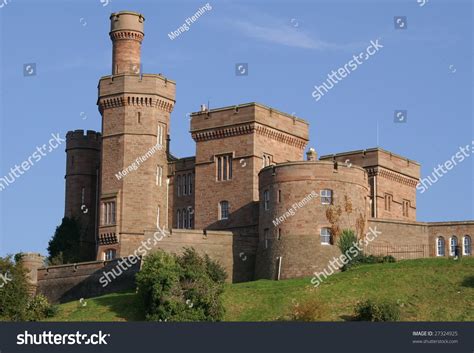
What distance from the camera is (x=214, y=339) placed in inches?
2028

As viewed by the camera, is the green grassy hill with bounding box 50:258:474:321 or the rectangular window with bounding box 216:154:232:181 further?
the rectangular window with bounding box 216:154:232:181

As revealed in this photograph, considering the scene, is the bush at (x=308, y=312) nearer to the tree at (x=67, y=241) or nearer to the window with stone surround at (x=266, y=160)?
the window with stone surround at (x=266, y=160)

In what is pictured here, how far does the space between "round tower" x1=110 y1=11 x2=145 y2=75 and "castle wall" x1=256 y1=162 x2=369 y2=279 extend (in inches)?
725

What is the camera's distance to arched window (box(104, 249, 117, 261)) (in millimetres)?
89387

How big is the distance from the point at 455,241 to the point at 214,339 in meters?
36.1

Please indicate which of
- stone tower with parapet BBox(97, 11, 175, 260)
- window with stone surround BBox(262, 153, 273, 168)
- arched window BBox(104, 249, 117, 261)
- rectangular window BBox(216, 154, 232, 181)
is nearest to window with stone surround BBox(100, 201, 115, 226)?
stone tower with parapet BBox(97, 11, 175, 260)

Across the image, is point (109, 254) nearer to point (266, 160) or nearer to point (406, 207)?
point (266, 160)

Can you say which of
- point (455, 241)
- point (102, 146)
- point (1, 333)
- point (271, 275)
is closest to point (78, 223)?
point (102, 146)

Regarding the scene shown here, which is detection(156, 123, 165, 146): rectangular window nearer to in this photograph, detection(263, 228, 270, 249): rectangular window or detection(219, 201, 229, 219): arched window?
detection(219, 201, 229, 219): arched window

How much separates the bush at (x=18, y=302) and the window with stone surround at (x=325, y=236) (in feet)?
55.4

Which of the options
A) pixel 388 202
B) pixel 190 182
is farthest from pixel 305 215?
pixel 388 202

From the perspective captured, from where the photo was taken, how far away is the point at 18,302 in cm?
7650

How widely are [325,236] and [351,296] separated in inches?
342

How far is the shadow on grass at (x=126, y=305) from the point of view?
73438 mm
